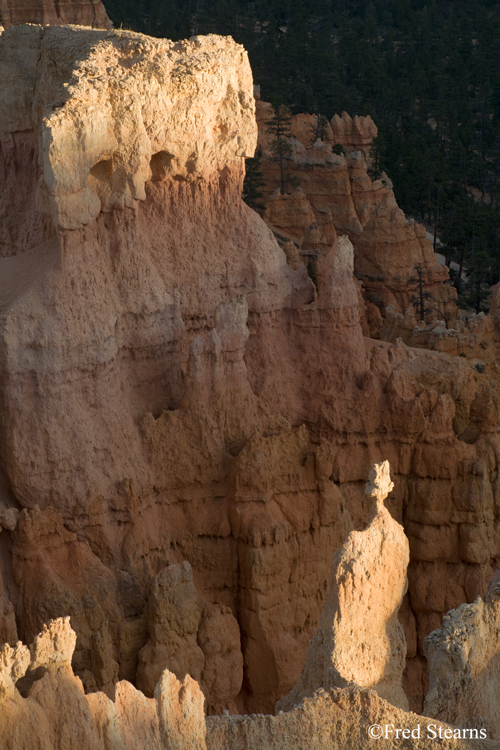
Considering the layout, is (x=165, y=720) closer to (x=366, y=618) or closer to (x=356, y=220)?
(x=366, y=618)

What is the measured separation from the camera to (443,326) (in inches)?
968

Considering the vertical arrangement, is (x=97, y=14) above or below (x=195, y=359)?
above

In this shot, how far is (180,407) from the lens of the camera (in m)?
13.1

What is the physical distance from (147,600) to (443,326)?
46.5ft

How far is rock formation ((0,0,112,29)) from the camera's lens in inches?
1556

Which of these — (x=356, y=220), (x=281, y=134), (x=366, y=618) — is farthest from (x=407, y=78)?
(x=366, y=618)

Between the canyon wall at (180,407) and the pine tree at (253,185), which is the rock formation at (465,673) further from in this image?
the pine tree at (253,185)

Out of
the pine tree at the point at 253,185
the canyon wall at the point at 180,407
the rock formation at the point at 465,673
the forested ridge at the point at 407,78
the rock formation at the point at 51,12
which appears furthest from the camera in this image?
the forested ridge at the point at 407,78

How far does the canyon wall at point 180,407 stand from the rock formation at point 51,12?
88.5ft

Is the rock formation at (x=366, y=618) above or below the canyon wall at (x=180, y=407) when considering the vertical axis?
below

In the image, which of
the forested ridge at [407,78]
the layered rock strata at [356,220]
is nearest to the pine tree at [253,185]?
the layered rock strata at [356,220]

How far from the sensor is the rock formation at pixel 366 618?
29.8ft

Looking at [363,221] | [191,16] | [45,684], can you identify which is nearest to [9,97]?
[45,684]

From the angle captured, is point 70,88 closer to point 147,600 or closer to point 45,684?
point 147,600
